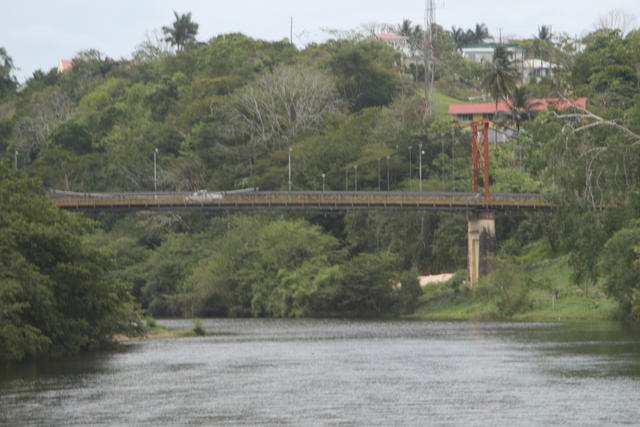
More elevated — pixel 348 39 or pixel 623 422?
pixel 348 39

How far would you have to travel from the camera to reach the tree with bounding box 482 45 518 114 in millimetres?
130875

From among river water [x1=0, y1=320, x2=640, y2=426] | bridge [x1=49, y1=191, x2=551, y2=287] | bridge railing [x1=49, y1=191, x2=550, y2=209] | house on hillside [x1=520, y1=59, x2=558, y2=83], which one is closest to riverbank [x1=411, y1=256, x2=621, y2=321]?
bridge [x1=49, y1=191, x2=551, y2=287]

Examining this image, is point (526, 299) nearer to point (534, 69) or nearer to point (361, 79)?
point (361, 79)

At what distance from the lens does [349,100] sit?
156m

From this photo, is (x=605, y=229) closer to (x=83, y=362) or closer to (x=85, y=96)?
(x=83, y=362)

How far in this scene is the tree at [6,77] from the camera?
613 ft

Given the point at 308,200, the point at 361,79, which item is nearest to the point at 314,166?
the point at 308,200

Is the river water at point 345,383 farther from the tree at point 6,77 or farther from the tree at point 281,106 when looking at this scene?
the tree at point 6,77

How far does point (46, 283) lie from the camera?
169 ft

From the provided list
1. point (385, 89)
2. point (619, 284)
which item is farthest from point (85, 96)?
point (619, 284)

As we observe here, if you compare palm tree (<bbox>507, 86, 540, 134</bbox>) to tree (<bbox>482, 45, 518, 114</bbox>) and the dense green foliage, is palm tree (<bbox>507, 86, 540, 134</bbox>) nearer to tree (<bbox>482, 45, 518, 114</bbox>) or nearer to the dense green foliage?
tree (<bbox>482, 45, 518, 114</bbox>)

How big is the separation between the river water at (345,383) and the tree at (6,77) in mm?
129299

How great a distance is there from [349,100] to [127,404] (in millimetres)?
119637

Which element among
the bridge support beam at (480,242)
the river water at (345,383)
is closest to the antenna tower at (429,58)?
the bridge support beam at (480,242)
